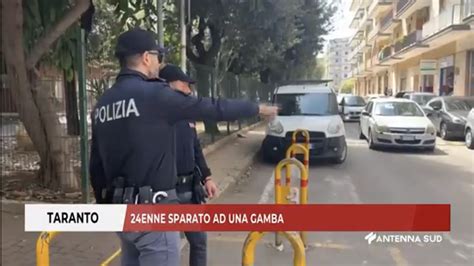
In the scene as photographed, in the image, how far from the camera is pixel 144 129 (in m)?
2.24

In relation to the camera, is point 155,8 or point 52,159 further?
point 155,8

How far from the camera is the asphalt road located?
4.58 m

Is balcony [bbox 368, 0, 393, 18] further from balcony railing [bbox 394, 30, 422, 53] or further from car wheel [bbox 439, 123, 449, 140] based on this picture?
car wheel [bbox 439, 123, 449, 140]

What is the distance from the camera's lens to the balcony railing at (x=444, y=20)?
20.4 m

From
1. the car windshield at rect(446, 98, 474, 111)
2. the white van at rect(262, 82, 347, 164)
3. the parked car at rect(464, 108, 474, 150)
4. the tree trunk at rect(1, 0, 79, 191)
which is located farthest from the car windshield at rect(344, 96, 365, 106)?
the tree trunk at rect(1, 0, 79, 191)

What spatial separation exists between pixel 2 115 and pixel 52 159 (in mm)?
1628

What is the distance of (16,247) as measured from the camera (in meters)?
4.59

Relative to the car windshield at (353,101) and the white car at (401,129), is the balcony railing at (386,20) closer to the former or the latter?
the car windshield at (353,101)

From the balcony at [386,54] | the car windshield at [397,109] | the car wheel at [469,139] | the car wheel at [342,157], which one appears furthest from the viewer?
the balcony at [386,54]

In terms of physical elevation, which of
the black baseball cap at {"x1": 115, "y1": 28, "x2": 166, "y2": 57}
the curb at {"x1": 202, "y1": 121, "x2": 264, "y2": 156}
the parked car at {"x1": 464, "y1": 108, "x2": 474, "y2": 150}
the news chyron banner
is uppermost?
the black baseball cap at {"x1": 115, "y1": 28, "x2": 166, "y2": 57}

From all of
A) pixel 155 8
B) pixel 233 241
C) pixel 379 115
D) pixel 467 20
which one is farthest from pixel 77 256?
pixel 467 20

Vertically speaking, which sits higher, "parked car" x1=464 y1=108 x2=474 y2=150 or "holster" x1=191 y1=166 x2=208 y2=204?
"holster" x1=191 y1=166 x2=208 y2=204

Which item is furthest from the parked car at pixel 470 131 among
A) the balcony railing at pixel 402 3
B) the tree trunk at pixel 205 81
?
the balcony railing at pixel 402 3

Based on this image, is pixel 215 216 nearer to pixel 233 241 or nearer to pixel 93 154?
pixel 93 154
